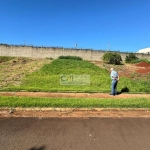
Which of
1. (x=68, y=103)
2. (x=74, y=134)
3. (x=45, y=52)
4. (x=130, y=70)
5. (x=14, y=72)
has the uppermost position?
(x=45, y=52)

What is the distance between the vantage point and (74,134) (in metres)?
4.42

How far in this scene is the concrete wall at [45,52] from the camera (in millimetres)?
27375

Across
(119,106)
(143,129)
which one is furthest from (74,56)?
(143,129)

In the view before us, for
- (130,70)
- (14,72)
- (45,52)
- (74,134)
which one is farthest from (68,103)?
(45,52)

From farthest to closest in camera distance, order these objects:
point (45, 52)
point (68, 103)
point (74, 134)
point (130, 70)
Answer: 1. point (45, 52)
2. point (130, 70)
3. point (68, 103)
4. point (74, 134)

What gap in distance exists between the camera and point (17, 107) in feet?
20.7

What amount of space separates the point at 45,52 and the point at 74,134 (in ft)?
80.0

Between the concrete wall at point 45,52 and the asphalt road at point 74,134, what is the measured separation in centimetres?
2334

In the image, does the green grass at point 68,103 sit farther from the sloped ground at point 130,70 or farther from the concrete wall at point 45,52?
the concrete wall at point 45,52

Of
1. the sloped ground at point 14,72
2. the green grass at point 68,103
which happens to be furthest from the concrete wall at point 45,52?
the green grass at point 68,103

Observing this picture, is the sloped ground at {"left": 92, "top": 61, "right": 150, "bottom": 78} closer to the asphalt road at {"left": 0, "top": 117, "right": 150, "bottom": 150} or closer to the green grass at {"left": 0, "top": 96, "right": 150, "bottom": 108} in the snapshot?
the green grass at {"left": 0, "top": 96, "right": 150, "bottom": 108}

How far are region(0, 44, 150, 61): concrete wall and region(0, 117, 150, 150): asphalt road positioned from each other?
2334 cm

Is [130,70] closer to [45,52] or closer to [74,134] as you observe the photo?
[45,52]

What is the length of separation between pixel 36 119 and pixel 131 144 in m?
2.63
